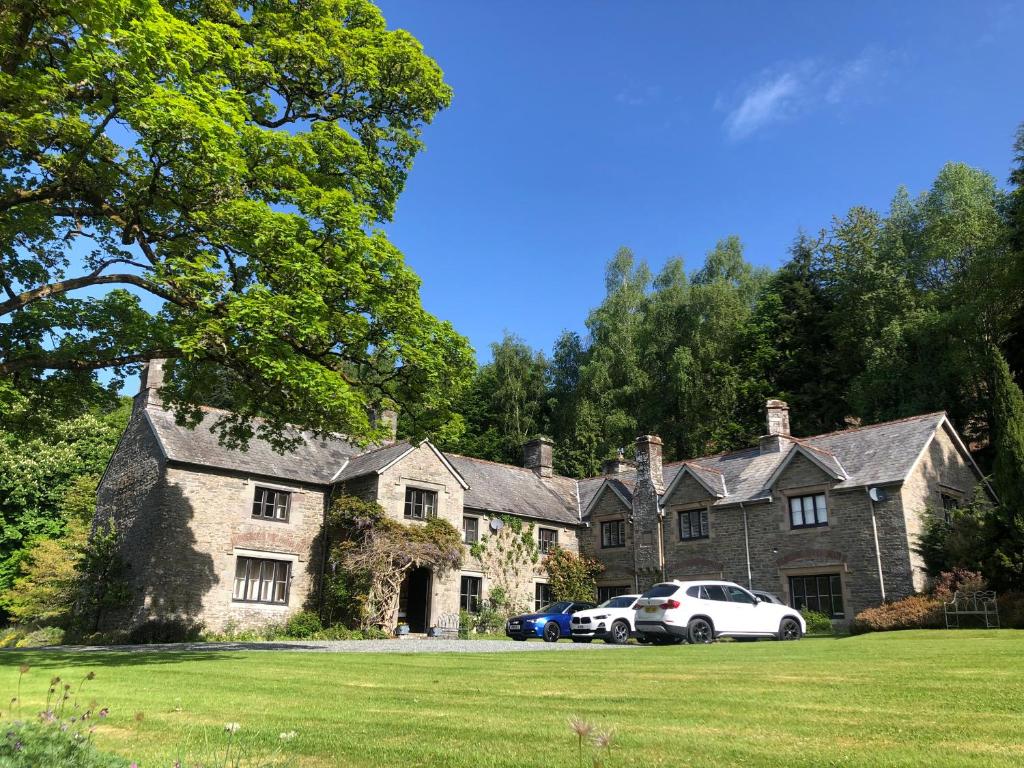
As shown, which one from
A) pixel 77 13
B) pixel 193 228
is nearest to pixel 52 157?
pixel 193 228

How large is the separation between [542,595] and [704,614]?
1614 centimetres

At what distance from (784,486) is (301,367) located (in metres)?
21.7

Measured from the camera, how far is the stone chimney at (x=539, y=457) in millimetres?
39750

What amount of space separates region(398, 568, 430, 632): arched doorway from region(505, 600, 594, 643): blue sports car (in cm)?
393

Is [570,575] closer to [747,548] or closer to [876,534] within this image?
[747,548]

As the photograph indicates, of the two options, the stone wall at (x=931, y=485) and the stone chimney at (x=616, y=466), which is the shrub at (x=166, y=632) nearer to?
the stone chimney at (x=616, y=466)

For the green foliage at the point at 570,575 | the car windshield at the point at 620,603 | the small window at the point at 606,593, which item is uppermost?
the green foliage at the point at 570,575

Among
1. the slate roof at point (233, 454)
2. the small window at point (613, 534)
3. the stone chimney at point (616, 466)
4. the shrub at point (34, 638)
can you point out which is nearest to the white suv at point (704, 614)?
the slate roof at point (233, 454)

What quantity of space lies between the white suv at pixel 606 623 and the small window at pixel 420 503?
317 inches

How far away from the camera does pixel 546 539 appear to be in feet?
116

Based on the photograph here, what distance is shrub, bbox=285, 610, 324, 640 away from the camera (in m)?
26.3

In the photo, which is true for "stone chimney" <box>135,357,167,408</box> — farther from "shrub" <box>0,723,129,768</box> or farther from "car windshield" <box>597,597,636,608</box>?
"shrub" <box>0,723,129,768</box>

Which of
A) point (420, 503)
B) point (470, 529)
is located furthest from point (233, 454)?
point (470, 529)

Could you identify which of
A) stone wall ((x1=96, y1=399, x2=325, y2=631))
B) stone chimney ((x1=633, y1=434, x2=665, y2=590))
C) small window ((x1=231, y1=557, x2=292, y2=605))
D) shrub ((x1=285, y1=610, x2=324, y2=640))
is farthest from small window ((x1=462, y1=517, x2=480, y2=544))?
small window ((x1=231, y1=557, x2=292, y2=605))
